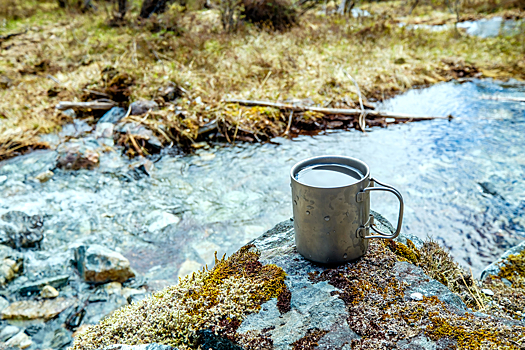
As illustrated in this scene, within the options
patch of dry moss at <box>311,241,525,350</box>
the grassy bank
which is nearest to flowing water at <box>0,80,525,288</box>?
the grassy bank

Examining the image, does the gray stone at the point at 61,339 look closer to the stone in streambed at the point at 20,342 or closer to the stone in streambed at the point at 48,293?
the stone in streambed at the point at 20,342

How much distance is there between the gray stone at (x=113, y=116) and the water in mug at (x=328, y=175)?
5885 millimetres

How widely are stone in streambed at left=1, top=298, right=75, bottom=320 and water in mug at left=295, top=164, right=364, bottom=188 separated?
8.57ft

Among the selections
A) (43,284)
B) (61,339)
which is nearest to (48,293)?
(43,284)

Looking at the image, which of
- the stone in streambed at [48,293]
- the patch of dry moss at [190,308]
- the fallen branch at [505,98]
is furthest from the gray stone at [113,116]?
the fallen branch at [505,98]

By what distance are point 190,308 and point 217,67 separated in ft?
25.3

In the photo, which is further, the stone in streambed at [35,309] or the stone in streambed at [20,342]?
the stone in streambed at [35,309]

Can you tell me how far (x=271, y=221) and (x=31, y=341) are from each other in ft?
8.37

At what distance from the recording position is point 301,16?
42.4ft

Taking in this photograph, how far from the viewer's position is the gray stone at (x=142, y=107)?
6.69 metres

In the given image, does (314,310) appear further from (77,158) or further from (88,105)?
(88,105)

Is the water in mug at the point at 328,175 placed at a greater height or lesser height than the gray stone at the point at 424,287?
greater

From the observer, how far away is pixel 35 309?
3.04 meters

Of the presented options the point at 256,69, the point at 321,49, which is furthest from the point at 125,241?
the point at 321,49
